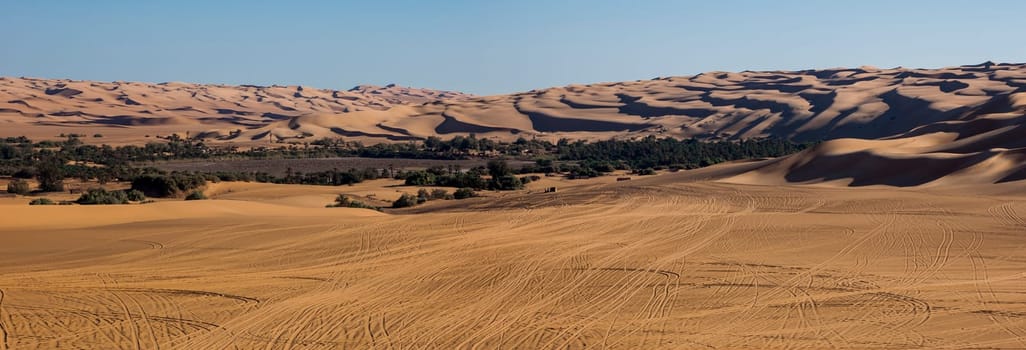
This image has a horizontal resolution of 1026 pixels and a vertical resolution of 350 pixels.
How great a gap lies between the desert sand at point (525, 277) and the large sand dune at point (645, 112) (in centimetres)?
6289

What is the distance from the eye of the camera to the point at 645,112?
116 metres

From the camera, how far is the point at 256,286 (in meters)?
13.9

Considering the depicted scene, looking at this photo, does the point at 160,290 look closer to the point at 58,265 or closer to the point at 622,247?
the point at 58,265

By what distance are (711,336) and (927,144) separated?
3592 centimetres

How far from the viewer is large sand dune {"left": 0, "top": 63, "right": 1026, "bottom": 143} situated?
93000 mm

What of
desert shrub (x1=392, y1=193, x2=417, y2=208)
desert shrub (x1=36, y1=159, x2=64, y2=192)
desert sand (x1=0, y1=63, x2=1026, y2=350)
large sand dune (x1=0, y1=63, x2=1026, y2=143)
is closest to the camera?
desert sand (x1=0, y1=63, x2=1026, y2=350)

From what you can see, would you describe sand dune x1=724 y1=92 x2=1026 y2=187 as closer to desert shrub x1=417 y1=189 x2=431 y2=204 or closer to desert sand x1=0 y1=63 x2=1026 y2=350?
desert sand x1=0 y1=63 x2=1026 y2=350

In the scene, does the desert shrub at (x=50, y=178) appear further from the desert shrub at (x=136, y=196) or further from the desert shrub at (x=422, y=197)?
the desert shrub at (x=422, y=197)

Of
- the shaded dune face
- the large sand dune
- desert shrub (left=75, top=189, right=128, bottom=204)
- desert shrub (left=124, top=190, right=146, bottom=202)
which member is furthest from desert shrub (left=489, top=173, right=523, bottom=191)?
the large sand dune

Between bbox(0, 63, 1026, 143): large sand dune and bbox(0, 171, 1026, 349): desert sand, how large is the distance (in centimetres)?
6289

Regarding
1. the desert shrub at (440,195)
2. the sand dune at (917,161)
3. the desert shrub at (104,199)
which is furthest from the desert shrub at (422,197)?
the sand dune at (917,161)

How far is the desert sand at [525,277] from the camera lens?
35.1 ft

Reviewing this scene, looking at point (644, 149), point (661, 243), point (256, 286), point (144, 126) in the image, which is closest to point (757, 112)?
point (644, 149)

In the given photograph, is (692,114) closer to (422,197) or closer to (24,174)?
(24,174)
